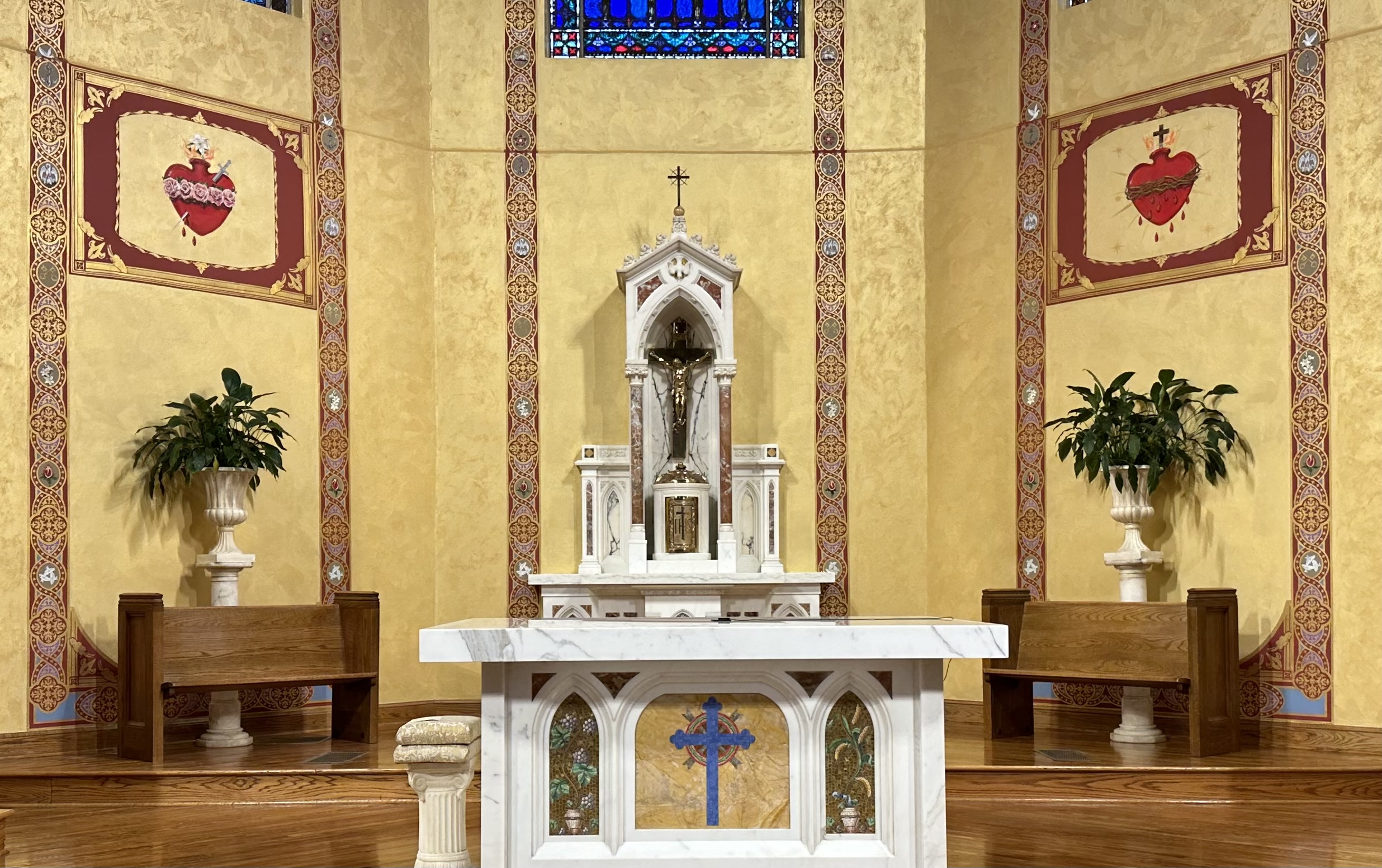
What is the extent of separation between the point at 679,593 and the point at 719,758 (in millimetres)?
3919

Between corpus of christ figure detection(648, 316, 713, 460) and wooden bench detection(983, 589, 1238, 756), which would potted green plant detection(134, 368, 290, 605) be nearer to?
corpus of christ figure detection(648, 316, 713, 460)

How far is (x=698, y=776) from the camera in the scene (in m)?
4.60

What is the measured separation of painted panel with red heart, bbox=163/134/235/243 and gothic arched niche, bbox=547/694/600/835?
4.86m

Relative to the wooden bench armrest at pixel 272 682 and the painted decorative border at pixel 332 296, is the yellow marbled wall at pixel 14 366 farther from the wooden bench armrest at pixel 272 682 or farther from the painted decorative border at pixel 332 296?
the painted decorative border at pixel 332 296

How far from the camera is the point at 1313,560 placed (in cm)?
746

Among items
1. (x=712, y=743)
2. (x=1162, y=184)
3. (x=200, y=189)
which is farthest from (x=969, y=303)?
(x=712, y=743)

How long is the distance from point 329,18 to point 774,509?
165 inches

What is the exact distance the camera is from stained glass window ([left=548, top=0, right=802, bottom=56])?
9.48 meters

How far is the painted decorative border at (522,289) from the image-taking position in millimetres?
9109

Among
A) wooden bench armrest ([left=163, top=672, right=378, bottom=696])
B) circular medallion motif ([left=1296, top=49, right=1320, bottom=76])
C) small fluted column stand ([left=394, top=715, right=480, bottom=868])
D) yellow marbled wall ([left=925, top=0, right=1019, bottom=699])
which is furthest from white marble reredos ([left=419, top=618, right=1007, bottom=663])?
circular medallion motif ([left=1296, top=49, right=1320, bottom=76])

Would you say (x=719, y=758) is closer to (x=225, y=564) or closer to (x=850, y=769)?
(x=850, y=769)

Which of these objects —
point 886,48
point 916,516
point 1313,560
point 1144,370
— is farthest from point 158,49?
point 1313,560

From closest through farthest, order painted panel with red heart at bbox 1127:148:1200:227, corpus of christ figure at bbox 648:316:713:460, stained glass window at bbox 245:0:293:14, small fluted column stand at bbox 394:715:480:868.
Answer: small fluted column stand at bbox 394:715:480:868 → painted panel with red heart at bbox 1127:148:1200:227 → stained glass window at bbox 245:0:293:14 → corpus of christ figure at bbox 648:316:713:460

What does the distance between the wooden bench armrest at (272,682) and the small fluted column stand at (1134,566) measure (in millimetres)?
4067
